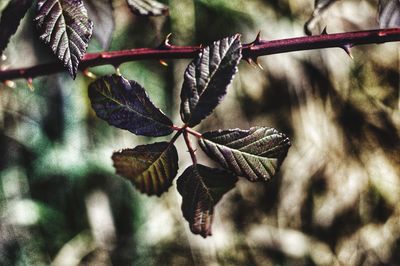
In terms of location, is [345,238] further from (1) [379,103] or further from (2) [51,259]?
(2) [51,259]

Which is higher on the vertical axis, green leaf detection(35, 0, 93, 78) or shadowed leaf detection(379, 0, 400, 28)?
shadowed leaf detection(379, 0, 400, 28)

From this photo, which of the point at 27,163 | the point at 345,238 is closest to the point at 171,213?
the point at 27,163

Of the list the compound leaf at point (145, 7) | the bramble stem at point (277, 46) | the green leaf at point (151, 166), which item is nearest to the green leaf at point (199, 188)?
the green leaf at point (151, 166)

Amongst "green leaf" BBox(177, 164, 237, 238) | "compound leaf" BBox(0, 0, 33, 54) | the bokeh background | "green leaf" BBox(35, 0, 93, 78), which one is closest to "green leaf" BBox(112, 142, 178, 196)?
"green leaf" BBox(177, 164, 237, 238)

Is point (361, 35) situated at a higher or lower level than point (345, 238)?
higher

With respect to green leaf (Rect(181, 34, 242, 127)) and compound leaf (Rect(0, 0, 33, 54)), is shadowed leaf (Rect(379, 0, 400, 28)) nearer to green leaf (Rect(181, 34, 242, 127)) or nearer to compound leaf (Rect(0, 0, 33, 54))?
green leaf (Rect(181, 34, 242, 127))

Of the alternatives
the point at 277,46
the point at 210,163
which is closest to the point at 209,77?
the point at 277,46
